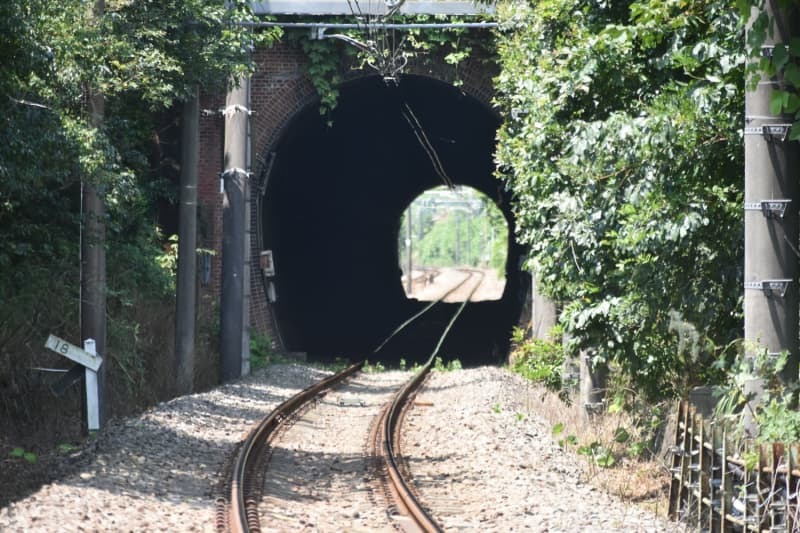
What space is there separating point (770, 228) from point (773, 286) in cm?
36

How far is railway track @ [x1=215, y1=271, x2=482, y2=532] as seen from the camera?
8703mm

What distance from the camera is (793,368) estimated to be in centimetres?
727

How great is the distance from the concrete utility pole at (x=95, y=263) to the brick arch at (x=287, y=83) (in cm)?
859

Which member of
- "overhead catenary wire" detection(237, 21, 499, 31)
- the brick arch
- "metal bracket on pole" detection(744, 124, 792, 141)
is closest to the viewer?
"metal bracket on pole" detection(744, 124, 792, 141)

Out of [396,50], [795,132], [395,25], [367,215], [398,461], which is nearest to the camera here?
[795,132]

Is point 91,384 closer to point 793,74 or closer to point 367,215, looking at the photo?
point 793,74

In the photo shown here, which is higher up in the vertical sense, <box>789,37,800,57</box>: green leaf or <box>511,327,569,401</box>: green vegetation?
<box>789,37,800,57</box>: green leaf

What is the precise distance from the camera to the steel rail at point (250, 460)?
8.38m

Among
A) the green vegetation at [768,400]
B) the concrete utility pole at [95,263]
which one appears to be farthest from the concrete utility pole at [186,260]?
the green vegetation at [768,400]

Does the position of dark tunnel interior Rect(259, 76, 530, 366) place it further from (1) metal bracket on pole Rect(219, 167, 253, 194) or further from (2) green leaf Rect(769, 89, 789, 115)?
(2) green leaf Rect(769, 89, 789, 115)

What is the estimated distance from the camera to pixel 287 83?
Result: 22188mm

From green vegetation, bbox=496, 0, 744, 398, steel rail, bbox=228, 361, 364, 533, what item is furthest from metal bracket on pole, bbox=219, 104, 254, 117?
green vegetation, bbox=496, 0, 744, 398

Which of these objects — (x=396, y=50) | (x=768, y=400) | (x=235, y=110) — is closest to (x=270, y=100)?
(x=235, y=110)

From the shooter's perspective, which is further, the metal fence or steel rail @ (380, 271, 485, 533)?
steel rail @ (380, 271, 485, 533)
